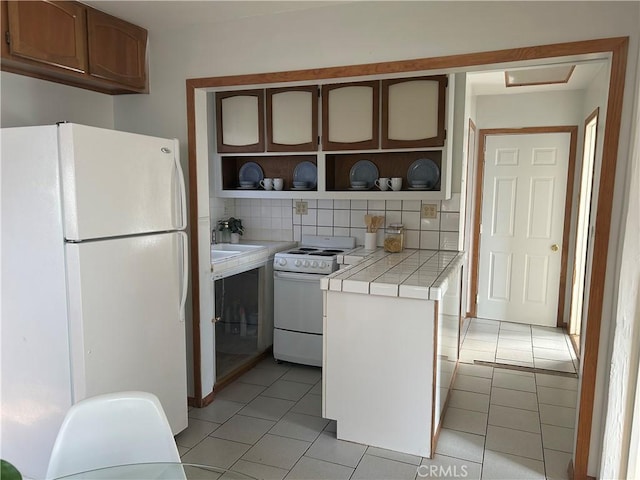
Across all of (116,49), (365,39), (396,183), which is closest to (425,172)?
(396,183)

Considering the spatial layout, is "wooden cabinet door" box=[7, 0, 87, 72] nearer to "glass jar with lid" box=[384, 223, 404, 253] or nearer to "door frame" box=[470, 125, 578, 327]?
"glass jar with lid" box=[384, 223, 404, 253]

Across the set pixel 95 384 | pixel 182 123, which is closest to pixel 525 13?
pixel 182 123

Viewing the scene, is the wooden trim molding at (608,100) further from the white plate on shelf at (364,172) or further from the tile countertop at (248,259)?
the white plate on shelf at (364,172)

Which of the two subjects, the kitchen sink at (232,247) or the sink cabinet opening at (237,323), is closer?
the sink cabinet opening at (237,323)

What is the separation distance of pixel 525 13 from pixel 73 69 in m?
2.24

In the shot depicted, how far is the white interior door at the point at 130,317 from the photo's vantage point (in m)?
2.03

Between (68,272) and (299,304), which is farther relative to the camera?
(299,304)

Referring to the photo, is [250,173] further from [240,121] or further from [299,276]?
[299,276]

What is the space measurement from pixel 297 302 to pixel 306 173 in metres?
1.16

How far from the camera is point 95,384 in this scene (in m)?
2.09

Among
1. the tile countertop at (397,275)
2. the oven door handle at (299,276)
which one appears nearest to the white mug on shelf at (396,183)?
the tile countertop at (397,275)

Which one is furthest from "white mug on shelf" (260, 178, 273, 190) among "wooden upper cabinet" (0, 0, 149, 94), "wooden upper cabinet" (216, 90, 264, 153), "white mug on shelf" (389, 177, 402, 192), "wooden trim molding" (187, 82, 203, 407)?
"wooden upper cabinet" (0, 0, 149, 94)

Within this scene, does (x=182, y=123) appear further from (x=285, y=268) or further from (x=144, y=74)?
(x=285, y=268)

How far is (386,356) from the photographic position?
2.50 m
